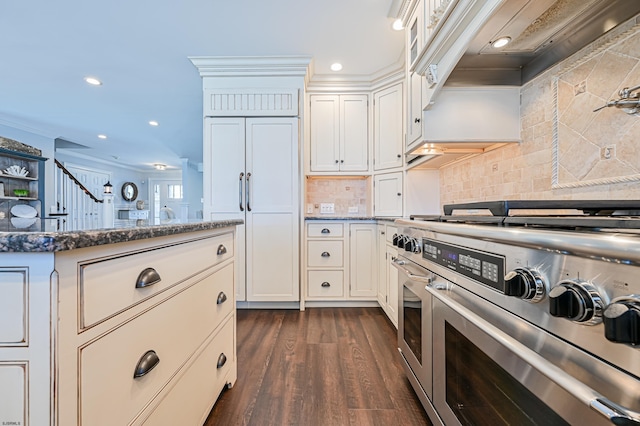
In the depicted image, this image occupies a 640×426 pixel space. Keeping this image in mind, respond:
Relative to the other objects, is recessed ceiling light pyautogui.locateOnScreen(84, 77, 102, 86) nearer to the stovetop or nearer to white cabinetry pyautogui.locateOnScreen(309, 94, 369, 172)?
white cabinetry pyautogui.locateOnScreen(309, 94, 369, 172)

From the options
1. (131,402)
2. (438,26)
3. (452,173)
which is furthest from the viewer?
(452,173)

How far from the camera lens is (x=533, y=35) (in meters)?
1.23

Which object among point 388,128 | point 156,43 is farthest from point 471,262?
point 156,43

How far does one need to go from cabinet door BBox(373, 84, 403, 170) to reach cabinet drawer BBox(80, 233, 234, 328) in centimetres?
224

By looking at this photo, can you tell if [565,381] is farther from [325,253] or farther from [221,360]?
[325,253]

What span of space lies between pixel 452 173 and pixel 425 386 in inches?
69.7

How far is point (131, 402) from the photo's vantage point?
702 mm

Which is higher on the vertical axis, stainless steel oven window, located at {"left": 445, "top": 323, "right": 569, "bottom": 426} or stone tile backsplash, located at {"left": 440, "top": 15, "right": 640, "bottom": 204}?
stone tile backsplash, located at {"left": 440, "top": 15, "right": 640, "bottom": 204}

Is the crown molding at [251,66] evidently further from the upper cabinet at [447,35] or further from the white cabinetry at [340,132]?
the upper cabinet at [447,35]

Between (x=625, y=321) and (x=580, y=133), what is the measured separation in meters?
1.15

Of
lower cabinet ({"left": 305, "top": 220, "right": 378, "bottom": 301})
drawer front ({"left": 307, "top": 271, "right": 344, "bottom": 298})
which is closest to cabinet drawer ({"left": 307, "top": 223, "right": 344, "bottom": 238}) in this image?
lower cabinet ({"left": 305, "top": 220, "right": 378, "bottom": 301})

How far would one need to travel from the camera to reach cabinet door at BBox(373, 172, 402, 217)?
280 centimetres

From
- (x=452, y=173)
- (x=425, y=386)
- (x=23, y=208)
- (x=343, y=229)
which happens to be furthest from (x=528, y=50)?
(x=23, y=208)

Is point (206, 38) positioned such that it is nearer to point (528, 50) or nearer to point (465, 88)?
point (465, 88)
